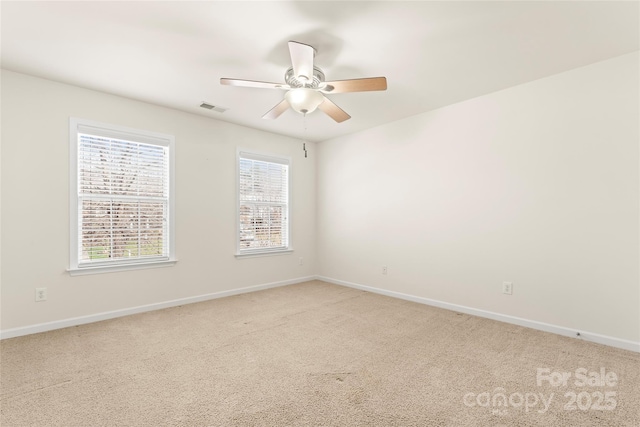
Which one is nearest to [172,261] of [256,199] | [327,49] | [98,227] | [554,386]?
[98,227]

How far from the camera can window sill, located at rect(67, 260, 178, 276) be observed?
310 centimetres

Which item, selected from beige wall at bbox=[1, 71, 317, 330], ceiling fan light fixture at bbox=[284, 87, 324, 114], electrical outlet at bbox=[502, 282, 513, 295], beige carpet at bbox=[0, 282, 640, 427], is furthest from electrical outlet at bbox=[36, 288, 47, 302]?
electrical outlet at bbox=[502, 282, 513, 295]

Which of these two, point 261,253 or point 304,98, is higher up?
point 304,98

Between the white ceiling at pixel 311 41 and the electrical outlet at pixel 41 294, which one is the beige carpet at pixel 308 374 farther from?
the white ceiling at pixel 311 41

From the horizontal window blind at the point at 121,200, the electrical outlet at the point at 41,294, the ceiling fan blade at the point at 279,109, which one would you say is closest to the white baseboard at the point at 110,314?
the electrical outlet at the point at 41,294

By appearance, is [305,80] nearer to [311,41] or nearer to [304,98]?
[304,98]

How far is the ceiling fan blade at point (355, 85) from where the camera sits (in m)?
2.23

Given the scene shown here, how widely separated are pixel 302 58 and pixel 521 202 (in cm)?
259

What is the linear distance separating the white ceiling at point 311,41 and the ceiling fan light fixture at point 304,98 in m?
0.36

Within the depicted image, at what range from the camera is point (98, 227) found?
3266 millimetres

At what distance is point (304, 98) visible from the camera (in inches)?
95.1

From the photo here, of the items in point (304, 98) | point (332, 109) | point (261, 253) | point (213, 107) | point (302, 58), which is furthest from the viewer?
point (261, 253)

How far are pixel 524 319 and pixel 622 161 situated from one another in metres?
1.68

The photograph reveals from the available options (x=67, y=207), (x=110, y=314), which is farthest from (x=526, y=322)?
(x=67, y=207)
